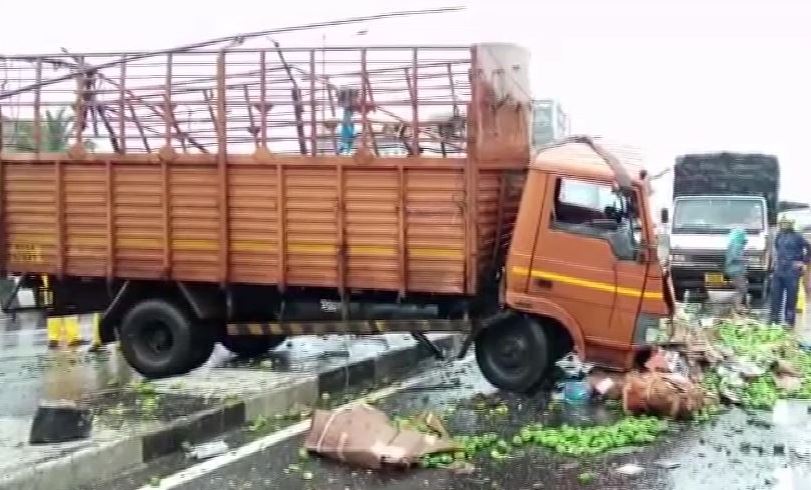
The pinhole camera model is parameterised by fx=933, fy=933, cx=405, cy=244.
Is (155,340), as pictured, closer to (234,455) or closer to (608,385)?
(234,455)

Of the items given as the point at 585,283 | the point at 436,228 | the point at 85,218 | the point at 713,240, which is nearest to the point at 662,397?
the point at 585,283

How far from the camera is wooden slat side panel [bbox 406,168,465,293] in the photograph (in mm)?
7957

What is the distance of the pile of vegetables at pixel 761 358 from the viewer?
8008 millimetres

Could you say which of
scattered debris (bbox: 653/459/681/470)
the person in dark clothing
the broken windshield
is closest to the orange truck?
scattered debris (bbox: 653/459/681/470)

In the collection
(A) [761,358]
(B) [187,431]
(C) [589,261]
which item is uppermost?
(C) [589,261]

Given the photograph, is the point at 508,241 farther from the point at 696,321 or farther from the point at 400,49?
the point at 696,321

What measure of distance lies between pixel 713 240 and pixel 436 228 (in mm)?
10006

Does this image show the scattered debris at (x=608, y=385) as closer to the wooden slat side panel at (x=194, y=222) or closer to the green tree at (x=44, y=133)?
the wooden slat side panel at (x=194, y=222)

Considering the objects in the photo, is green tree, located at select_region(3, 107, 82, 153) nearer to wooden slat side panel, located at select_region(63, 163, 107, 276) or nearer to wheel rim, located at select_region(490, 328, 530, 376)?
wooden slat side panel, located at select_region(63, 163, 107, 276)

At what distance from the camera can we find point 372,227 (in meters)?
8.18

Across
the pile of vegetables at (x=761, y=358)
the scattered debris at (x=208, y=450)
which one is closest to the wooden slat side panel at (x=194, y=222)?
the scattered debris at (x=208, y=450)

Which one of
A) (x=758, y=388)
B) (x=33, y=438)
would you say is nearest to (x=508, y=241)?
(x=758, y=388)

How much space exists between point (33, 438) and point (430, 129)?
4171 mm

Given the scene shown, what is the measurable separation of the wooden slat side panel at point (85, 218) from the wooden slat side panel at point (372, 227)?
2.45 metres
